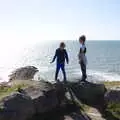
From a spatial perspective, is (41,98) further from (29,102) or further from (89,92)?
(89,92)

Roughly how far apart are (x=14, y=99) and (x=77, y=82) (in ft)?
15.2

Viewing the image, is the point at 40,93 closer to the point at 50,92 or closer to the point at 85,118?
the point at 50,92

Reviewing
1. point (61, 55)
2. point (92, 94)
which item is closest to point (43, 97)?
point (92, 94)

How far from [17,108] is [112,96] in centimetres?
463

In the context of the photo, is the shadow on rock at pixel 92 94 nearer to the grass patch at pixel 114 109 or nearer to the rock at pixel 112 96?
the rock at pixel 112 96

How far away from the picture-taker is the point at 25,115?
9367 mm

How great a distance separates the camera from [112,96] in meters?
12.2

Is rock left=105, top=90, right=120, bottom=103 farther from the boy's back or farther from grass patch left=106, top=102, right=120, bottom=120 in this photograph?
the boy's back

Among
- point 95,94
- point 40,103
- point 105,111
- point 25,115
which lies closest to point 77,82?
point 95,94

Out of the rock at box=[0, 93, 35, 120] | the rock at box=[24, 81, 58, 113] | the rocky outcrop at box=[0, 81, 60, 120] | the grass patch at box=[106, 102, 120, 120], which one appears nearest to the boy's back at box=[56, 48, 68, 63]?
the rocky outcrop at box=[0, 81, 60, 120]

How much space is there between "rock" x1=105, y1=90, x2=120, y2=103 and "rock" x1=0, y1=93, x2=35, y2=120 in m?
3.68

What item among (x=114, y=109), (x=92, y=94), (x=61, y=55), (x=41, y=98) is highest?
(x=61, y=55)

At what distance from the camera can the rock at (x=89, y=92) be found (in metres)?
12.6

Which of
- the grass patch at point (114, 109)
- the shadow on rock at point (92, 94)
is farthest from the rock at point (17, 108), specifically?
the shadow on rock at point (92, 94)
